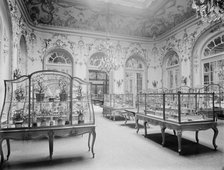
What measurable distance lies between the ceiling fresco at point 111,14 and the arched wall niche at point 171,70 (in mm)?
1638

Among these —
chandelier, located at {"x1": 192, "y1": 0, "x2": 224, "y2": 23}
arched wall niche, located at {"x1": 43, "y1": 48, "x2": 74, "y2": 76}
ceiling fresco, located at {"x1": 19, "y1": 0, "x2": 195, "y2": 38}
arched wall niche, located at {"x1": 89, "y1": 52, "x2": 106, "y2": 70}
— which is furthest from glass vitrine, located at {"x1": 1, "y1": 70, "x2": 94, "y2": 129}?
arched wall niche, located at {"x1": 89, "y1": 52, "x2": 106, "y2": 70}

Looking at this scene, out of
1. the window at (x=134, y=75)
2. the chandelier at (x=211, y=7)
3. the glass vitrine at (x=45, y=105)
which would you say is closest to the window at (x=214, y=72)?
the window at (x=134, y=75)

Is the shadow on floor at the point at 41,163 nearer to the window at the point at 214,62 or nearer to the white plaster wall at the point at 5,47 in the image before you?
the white plaster wall at the point at 5,47

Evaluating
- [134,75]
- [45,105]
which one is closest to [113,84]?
[134,75]

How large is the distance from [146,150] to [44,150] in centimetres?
222

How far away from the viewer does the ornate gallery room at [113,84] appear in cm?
321

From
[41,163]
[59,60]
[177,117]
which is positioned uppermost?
[59,60]

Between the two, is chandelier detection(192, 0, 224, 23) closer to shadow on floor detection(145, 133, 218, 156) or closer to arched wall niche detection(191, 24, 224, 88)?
shadow on floor detection(145, 133, 218, 156)

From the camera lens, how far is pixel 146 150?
3631 mm

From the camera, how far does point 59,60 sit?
10.3 m

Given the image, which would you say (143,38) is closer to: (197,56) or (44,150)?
(197,56)

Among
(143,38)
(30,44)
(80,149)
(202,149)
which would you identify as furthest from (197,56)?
(30,44)

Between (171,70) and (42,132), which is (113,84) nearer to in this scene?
(171,70)

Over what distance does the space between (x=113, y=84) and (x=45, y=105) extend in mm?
7729
